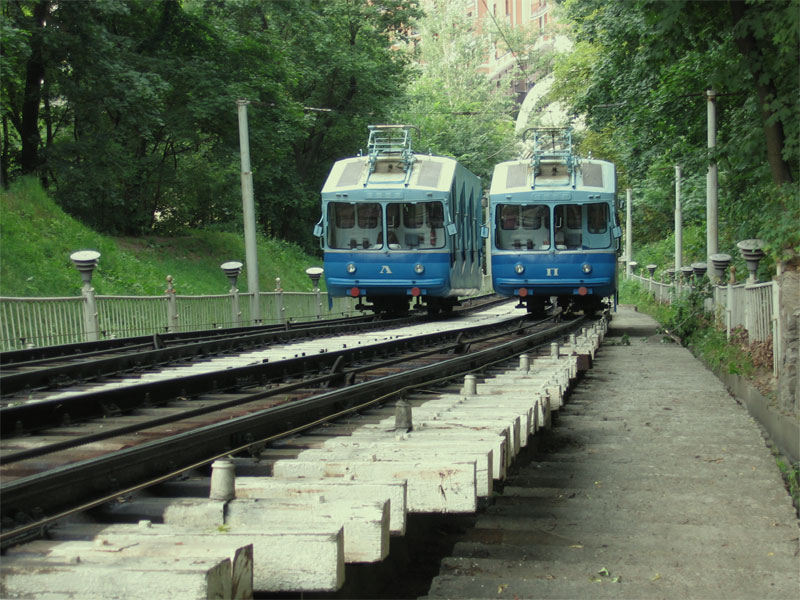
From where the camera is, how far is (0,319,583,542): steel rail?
3.54 m

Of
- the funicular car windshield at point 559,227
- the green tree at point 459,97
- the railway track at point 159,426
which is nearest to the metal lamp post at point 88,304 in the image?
the railway track at point 159,426

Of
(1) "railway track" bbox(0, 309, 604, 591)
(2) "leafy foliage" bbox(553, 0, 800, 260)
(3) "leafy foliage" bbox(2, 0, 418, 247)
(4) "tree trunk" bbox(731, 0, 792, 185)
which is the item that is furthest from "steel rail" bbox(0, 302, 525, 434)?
(3) "leafy foliage" bbox(2, 0, 418, 247)

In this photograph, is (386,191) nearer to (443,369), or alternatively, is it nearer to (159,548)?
(443,369)

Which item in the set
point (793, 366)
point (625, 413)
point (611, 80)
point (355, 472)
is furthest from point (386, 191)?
point (355, 472)

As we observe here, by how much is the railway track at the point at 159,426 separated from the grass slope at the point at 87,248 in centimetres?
1193

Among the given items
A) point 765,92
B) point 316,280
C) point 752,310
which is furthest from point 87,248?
point 752,310

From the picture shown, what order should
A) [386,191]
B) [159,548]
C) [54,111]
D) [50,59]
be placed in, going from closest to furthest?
[159,548] → [386,191] → [50,59] → [54,111]

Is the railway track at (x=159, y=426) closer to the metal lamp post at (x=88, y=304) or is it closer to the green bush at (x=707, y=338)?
the green bush at (x=707, y=338)

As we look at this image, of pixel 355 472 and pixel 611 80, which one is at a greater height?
pixel 611 80

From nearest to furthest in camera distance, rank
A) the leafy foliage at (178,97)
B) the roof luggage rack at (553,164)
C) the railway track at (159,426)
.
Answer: the railway track at (159,426) → the roof luggage rack at (553,164) → the leafy foliage at (178,97)

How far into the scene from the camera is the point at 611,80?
89.3ft

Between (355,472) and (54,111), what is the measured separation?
28326 mm

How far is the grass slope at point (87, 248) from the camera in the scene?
2106 cm

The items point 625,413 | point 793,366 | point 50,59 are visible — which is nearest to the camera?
point 793,366
